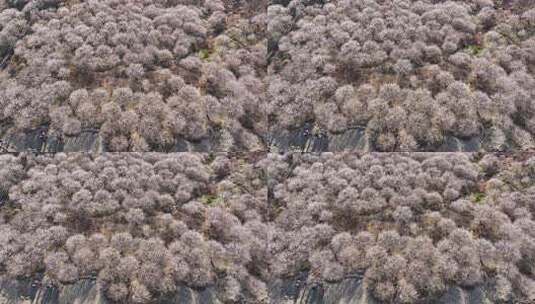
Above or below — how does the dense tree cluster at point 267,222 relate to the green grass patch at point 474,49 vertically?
below

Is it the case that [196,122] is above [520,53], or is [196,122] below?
below

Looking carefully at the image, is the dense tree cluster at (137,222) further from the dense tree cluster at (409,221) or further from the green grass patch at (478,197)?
the green grass patch at (478,197)

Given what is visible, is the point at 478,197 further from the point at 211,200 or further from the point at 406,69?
the point at 211,200

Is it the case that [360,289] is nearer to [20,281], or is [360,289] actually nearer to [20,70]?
[20,281]

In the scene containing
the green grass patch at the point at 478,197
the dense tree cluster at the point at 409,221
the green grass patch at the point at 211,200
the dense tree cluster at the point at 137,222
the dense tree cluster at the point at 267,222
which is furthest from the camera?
the green grass patch at the point at 211,200

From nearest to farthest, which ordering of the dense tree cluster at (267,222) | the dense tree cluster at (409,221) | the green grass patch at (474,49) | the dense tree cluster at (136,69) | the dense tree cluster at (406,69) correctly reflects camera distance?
the dense tree cluster at (409,221), the dense tree cluster at (267,222), the dense tree cluster at (406,69), the dense tree cluster at (136,69), the green grass patch at (474,49)

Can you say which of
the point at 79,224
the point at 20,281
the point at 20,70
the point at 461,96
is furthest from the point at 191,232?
the point at 461,96

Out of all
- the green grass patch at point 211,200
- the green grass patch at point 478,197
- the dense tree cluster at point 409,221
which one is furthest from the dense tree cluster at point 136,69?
the green grass patch at point 478,197
